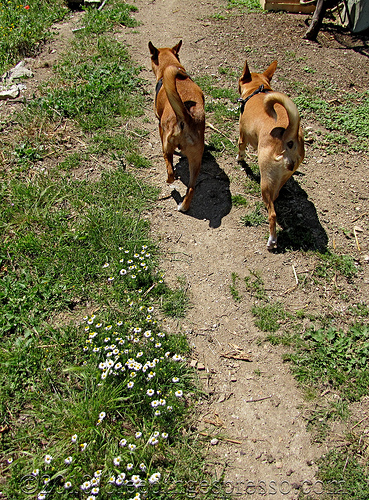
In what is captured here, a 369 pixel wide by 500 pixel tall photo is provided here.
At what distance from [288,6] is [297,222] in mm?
7325

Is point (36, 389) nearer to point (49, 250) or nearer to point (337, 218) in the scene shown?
point (49, 250)

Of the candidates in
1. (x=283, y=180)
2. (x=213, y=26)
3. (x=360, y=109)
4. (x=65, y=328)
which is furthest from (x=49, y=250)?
(x=213, y=26)

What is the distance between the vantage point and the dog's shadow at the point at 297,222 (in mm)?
4262

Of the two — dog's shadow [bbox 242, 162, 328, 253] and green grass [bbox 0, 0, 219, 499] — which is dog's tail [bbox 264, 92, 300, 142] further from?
green grass [bbox 0, 0, 219, 499]

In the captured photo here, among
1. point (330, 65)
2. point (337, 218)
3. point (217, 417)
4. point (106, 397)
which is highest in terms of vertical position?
point (330, 65)

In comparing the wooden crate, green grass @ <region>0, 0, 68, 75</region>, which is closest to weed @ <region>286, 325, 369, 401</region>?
green grass @ <region>0, 0, 68, 75</region>

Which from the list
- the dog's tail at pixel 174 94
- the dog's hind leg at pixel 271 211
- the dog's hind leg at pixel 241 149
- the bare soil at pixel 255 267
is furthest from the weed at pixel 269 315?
the dog's hind leg at pixel 241 149

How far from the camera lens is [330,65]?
286 inches

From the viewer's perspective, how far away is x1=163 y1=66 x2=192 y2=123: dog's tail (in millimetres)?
3904

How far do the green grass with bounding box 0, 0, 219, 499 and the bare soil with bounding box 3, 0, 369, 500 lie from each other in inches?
8.5

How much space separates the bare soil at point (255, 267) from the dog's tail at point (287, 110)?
3.89 ft

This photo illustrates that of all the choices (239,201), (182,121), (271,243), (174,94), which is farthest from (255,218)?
(174,94)

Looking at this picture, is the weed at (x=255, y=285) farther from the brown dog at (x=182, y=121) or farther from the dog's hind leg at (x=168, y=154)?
the dog's hind leg at (x=168, y=154)

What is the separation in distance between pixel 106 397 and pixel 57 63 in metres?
6.89
